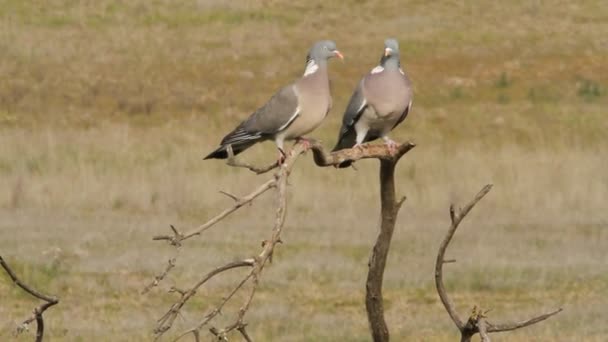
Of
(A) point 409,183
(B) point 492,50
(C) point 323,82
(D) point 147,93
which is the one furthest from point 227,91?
(C) point 323,82

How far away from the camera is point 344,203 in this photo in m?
21.5

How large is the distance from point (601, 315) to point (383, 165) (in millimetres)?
7565

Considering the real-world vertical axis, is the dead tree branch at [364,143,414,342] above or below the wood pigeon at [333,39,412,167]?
below

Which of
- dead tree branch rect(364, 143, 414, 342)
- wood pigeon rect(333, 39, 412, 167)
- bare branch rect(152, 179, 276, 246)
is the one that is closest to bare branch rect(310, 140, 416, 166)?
dead tree branch rect(364, 143, 414, 342)

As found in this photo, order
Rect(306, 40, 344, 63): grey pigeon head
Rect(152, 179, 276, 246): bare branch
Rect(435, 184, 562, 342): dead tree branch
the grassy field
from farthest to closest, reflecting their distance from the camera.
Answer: the grassy field, Rect(306, 40, 344, 63): grey pigeon head, Rect(435, 184, 562, 342): dead tree branch, Rect(152, 179, 276, 246): bare branch

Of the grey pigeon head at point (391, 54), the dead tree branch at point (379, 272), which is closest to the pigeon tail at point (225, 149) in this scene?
the grey pigeon head at point (391, 54)

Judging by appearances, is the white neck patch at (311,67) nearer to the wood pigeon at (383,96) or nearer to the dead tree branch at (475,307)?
the wood pigeon at (383,96)

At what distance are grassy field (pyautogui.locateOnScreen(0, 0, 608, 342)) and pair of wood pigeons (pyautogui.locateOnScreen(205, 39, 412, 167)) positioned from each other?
5.04 m

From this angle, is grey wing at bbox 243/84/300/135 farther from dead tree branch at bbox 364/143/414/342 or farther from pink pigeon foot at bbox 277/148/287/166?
dead tree branch at bbox 364/143/414/342

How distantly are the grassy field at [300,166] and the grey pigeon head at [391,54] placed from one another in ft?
17.8

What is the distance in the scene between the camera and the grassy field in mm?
15680

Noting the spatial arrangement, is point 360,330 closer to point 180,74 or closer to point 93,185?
point 93,185

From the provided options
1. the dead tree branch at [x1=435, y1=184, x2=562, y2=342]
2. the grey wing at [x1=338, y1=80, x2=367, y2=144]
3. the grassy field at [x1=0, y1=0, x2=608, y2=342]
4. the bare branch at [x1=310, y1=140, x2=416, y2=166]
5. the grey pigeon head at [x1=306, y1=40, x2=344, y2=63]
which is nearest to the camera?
the dead tree branch at [x1=435, y1=184, x2=562, y2=342]

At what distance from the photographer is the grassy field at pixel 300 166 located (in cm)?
1568
